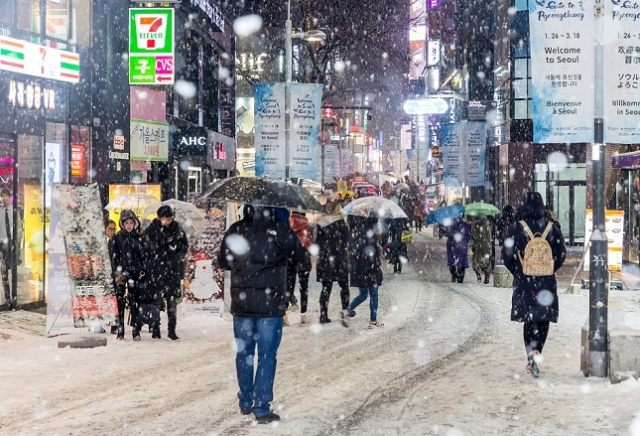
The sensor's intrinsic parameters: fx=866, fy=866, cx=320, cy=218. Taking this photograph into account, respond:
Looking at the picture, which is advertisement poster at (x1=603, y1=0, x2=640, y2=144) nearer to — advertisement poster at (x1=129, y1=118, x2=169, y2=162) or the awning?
the awning

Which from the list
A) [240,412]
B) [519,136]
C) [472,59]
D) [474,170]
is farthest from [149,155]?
[472,59]

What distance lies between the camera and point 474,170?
25.5 meters

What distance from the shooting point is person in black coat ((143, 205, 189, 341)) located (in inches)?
464

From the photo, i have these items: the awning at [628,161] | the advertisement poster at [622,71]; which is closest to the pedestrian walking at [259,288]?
the advertisement poster at [622,71]

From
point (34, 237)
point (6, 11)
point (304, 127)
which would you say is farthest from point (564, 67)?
point (34, 237)

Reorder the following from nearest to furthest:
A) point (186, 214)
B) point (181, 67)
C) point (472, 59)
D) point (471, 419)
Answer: point (471, 419) → point (186, 214) → point (181, 67) → point (472, 59)

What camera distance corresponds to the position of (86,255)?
11484 millimetres

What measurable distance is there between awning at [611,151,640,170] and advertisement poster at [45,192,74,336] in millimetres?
14367

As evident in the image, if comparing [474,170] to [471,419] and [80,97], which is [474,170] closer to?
[80,97]

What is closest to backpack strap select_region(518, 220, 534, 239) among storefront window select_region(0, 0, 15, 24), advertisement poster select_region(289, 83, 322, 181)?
advertisement poster select_region(289, 83, 322, 181)

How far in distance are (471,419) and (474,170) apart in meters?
18.7

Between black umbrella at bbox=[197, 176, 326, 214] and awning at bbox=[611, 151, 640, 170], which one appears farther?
awning at bbox=[611, 151, 640, 170]

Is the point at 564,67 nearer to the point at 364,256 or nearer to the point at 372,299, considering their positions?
the point at 364,256

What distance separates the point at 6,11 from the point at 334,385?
370 inches
